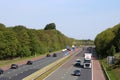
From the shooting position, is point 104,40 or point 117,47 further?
point 104,40

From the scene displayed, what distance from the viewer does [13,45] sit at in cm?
11388

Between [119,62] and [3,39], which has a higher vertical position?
[3,39]

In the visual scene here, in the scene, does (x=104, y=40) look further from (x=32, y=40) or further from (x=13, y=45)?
(x=13, y=45)

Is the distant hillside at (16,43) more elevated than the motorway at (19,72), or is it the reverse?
the distant hillside at (16,43)

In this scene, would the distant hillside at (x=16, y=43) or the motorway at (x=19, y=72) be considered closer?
the motorway at (x=19, y=72)

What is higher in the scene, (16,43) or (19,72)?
(16,43)

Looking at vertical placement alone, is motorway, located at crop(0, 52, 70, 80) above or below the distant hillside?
below

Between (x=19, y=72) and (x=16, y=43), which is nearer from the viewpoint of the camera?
(x=19, y=72)

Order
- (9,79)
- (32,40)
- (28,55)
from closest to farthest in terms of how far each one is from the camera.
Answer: (9,79) < (28,55) < (32,40)

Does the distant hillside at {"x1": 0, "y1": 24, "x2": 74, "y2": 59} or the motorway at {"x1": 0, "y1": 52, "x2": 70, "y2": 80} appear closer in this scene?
the motorway at {"x1": 0, "y1": 52, "x2": 70, "y2": 80}

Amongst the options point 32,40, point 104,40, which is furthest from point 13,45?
point 104,40

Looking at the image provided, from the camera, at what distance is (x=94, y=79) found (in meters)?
60.2

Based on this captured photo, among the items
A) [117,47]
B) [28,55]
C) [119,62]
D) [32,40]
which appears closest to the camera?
[119,62]

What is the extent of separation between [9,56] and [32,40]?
2831cm
